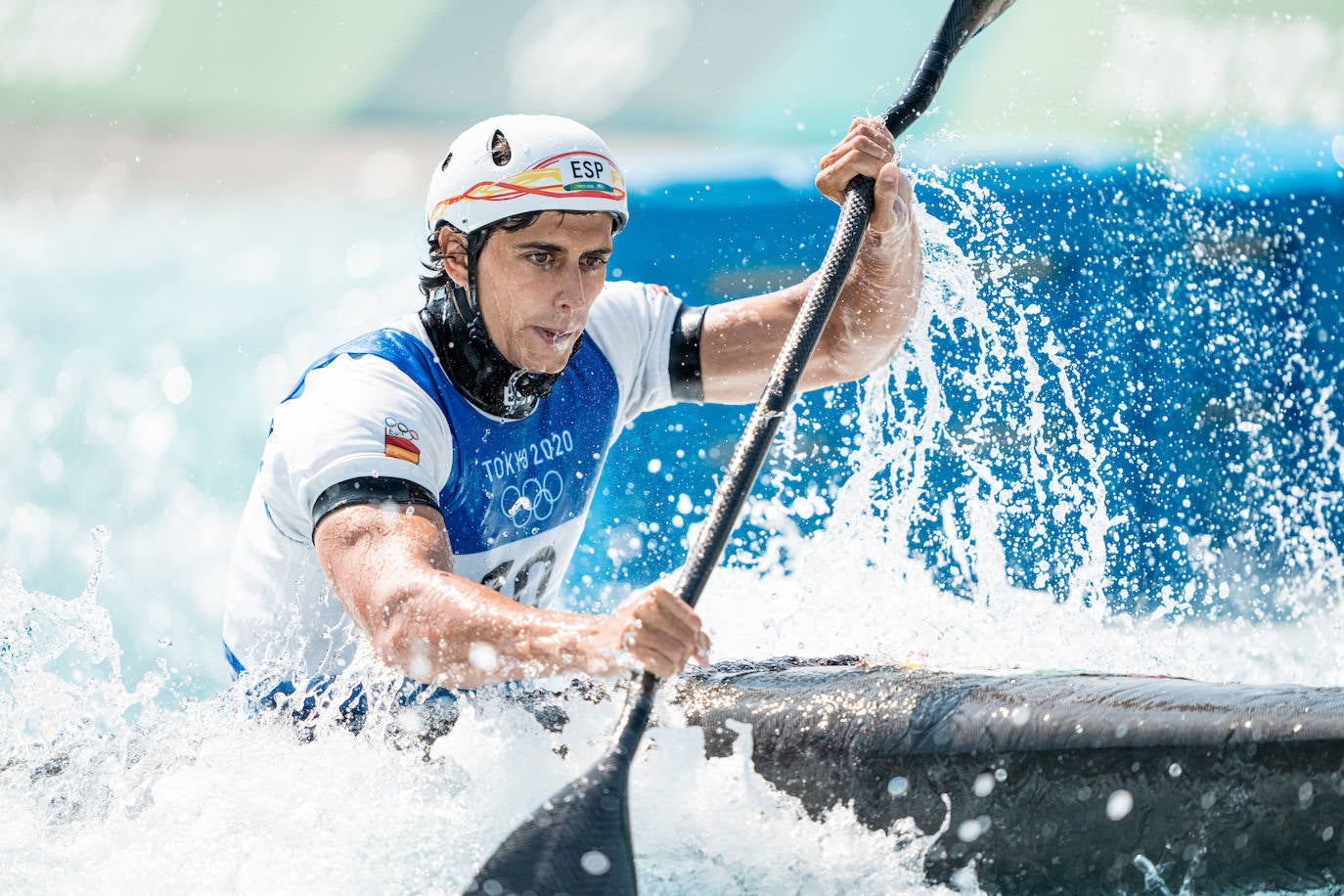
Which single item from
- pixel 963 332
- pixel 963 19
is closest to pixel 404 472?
pixel 963 19

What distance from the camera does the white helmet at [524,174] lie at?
1976mm

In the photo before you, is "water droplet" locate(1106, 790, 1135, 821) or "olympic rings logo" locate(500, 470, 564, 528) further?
"olympic rings logo" locate(500, 470, 564, 528)

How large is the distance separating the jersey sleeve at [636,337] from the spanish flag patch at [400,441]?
537 millimetres

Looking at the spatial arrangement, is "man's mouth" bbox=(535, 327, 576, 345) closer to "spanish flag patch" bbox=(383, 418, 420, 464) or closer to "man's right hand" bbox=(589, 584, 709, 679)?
"spanish flag patch" bbox=(383, 418, 420, 464)

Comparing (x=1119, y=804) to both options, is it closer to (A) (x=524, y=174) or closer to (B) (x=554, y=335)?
(B) (x=554, y=335)

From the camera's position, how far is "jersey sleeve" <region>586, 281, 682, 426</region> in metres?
2.31

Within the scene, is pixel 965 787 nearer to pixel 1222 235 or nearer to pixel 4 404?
pixel 1222 235

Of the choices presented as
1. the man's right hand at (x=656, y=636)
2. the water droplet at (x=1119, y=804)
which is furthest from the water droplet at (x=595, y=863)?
the water droplet at (x=1119, y=804)

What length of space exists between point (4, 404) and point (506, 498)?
439 cm

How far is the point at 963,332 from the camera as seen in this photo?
360cm

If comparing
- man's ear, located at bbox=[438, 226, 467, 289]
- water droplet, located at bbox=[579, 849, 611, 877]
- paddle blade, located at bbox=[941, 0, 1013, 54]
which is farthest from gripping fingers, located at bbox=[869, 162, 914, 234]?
water droplet, located at bbox=[579, 849, 611, 877]

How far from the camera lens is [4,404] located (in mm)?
5609

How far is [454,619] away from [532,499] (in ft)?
1.83

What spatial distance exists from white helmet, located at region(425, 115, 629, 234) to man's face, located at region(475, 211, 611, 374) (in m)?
0.03
